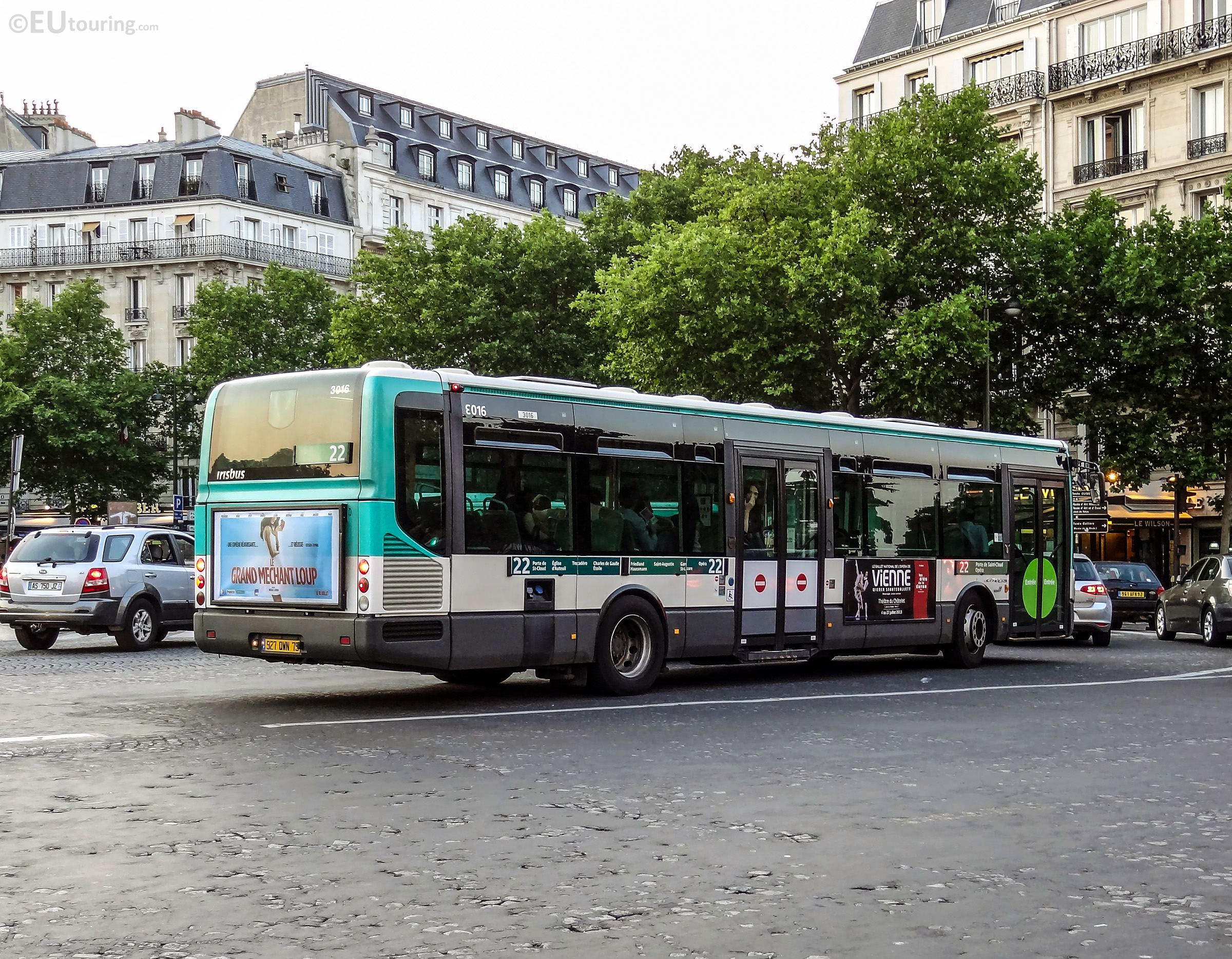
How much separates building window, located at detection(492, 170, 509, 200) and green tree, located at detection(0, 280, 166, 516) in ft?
78.4

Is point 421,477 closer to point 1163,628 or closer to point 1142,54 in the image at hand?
point 1163,628

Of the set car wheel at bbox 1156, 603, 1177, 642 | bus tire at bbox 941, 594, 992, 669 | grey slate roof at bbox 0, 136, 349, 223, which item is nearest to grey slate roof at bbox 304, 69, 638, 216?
grey slate roof at bbox 0, 136, 349, 223

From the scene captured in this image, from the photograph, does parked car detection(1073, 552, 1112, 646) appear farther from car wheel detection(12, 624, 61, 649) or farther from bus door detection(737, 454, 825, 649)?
car wheel detection(12, 624, 61, 649)

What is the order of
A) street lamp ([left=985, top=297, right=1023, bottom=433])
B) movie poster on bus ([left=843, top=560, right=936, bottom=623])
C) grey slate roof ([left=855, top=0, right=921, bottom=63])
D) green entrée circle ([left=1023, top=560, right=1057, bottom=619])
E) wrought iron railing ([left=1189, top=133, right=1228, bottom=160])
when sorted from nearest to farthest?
1. movie poster on bus ([left=843, top=560, right=936, bottom=623])
2. green entrée circle ([left=1023, top=560, right=1057, bottom=619])
3. street lamp ([left=985, top=297, right=1023, bottom=433])
4. wrought iron railing ([left=1189, top=133, right=1228, bottom=160])
5. grey slate roof ([left=855, top=0, right=921, bottom=63])

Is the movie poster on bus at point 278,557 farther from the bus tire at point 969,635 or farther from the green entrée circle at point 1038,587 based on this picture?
the green entrée circle at point 1038,587

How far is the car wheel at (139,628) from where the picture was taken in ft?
75.2

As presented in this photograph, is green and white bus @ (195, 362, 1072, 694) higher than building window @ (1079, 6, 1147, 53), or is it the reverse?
building window @ (1079, 6, 1147, 53)

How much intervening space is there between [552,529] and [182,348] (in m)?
60.8

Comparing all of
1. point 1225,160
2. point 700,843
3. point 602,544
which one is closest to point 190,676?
point 602,544

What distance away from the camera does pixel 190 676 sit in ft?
58.2

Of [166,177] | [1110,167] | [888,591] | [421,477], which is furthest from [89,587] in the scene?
[166,177]

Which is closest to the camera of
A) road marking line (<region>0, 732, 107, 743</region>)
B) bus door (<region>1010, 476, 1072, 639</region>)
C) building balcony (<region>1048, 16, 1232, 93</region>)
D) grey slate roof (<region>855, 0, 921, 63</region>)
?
road marking line (<region>0, 732, 107, 743</region>)

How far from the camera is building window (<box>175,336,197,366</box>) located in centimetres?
7200

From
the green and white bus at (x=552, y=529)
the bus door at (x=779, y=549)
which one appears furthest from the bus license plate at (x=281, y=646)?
the bus door at (x=779, y=549)
